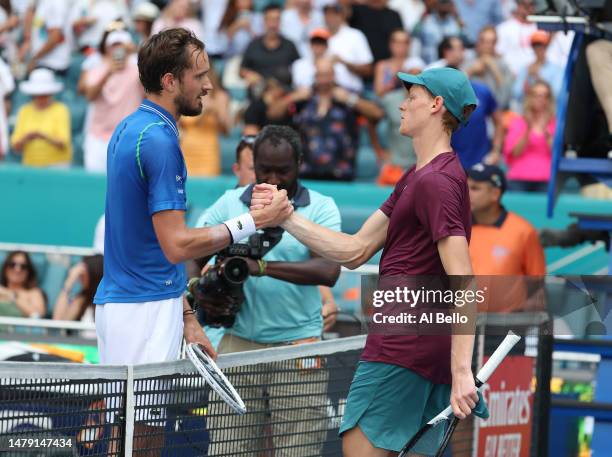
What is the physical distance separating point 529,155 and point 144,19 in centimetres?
473

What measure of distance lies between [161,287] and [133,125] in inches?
24.3

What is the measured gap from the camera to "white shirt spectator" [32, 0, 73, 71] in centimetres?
1425

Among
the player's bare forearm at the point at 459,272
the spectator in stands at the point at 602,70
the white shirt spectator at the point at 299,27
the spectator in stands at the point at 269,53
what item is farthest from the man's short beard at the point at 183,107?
the white shirt spectator at the point at 299,27

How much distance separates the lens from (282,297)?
5.98 meters

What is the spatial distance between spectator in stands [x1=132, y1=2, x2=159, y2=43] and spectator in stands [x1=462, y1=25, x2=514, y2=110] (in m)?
3.60

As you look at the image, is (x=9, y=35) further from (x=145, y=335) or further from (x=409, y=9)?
(x=145, y=335)

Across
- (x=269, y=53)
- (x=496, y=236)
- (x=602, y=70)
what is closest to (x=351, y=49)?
(x=269, y=53)

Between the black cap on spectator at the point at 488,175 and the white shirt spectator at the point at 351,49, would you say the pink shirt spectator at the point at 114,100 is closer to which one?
the white shirt spectator at the point at 351,49

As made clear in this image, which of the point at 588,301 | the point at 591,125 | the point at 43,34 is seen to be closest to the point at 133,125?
the point at 588,301

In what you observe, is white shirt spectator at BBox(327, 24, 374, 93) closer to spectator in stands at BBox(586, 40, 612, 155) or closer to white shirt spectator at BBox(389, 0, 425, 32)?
white shirt spectator at BBox(389, 0, 425, 32)

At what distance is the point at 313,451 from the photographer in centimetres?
544

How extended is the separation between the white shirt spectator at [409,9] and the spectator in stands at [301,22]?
82 centimetres

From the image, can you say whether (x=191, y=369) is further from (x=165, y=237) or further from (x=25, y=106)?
(x=25, y=106)

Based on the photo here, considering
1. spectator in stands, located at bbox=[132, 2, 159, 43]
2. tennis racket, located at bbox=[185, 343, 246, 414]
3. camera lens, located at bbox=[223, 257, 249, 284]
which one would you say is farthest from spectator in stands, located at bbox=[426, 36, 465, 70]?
tennis racket, located at bbox=[185, 343, 246, 414]
